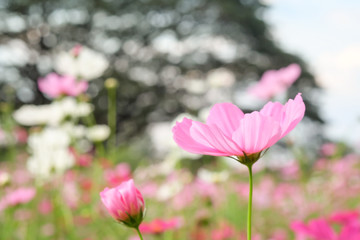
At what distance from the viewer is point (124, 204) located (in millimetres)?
359

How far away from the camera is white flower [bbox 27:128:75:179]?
1.08m

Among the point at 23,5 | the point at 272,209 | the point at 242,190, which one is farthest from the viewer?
the point at 23,5

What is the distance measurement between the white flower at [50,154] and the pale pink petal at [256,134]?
803 mm

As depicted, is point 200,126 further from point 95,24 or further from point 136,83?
point 95,24

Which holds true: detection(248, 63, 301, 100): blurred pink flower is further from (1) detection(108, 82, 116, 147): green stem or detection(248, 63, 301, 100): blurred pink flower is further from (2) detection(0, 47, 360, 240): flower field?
(1) detection(108, 82, 116, 147): green stem

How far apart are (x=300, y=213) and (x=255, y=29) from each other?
7439 millimetres

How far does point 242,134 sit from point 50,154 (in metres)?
0.87

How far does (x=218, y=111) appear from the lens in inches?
13.8

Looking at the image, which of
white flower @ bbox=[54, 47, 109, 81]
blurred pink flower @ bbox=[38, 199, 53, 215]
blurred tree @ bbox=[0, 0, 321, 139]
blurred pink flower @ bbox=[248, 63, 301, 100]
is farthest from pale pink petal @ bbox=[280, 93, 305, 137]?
blurred tree @ bbox=[0, 0, 321, 139]

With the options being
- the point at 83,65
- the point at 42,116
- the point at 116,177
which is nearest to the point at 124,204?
the point at 83,65

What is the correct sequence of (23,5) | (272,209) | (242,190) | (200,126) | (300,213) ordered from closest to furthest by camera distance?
1. (200,126)
2. (300,213)
3. (272,209)
4. (242,190)
5. (23,5)

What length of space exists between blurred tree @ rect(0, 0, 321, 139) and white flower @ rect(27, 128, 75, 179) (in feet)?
23.6

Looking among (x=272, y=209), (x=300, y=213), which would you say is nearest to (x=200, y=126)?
(x=300, y=213)

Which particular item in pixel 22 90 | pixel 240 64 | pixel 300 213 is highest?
pixel 300 213
